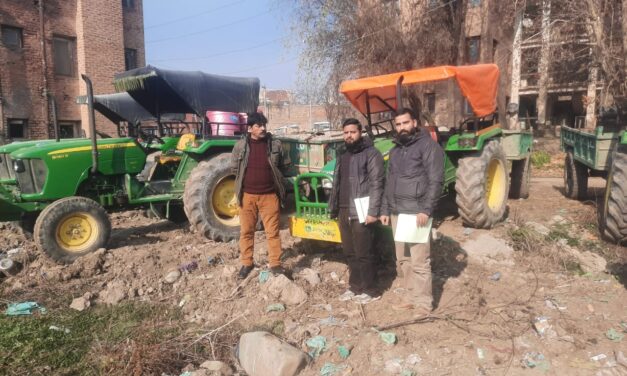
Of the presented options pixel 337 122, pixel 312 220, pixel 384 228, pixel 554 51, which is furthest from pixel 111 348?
pixel 554 51

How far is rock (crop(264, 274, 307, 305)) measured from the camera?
4.36 meters

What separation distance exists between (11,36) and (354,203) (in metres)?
14.9

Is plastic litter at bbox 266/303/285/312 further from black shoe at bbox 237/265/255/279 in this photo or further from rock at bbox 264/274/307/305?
black shoe at bbox 237/265/255/279

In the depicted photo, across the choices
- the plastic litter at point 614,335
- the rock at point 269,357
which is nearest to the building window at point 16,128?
the rock at point 269,357

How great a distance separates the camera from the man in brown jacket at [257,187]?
4.82 m

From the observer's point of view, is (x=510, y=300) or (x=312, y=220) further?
(x=312, y=220)

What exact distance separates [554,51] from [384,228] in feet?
42.9

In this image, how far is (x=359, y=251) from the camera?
430 centimetres

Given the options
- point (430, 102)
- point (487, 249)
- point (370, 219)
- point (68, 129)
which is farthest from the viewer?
point (68, 129)

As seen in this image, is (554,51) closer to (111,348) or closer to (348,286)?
(348,286)

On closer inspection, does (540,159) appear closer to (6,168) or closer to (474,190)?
(474,190)

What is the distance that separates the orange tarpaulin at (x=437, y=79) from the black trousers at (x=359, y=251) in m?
2.18

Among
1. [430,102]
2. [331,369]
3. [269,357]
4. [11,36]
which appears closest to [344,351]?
[331,369]

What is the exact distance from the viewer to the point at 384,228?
189 inches
